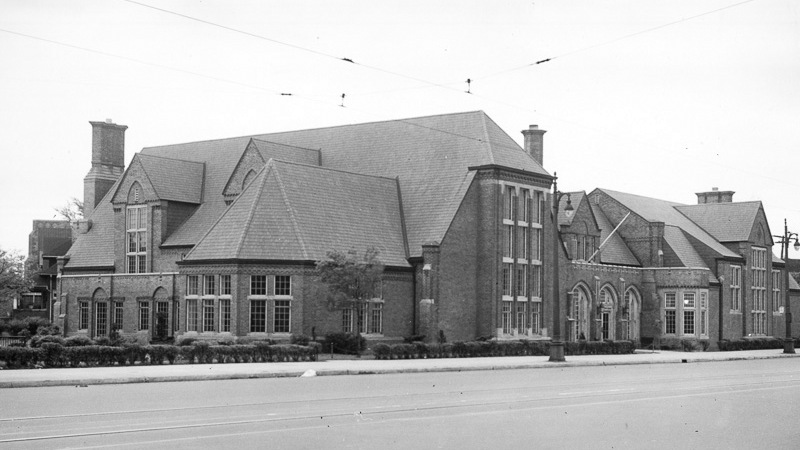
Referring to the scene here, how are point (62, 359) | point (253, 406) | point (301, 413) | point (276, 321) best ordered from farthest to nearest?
1. point (276, 321)
2. point (62, 359)
3. point (253, 406)
4. point (301, 413)

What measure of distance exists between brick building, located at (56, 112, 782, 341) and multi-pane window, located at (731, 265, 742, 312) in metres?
3.01

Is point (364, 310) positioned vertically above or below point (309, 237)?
below

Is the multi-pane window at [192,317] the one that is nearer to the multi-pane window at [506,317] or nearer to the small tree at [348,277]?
the small tree at [348,277]

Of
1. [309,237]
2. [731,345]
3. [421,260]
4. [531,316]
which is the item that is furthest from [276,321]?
[731,345]

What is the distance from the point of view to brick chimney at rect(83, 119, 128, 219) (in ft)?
233

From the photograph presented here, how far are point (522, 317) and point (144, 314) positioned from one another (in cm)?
2143

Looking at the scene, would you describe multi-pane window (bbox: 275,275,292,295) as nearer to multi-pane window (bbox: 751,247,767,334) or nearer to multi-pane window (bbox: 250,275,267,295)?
multi-pane window (bbox: 250,275,267,295)

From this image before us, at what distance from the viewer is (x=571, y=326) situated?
66.6 metres

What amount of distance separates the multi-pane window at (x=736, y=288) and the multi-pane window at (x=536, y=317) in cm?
2390

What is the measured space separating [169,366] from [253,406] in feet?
52.5

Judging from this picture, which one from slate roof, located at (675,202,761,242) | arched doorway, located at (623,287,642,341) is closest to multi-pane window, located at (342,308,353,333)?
arched doorway, located at (623,287,642,341)

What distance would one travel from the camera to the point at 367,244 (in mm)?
54406

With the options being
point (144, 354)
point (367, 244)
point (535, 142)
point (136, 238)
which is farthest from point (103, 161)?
point (144, 354)

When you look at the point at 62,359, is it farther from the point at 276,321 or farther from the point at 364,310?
the point at 364,310
